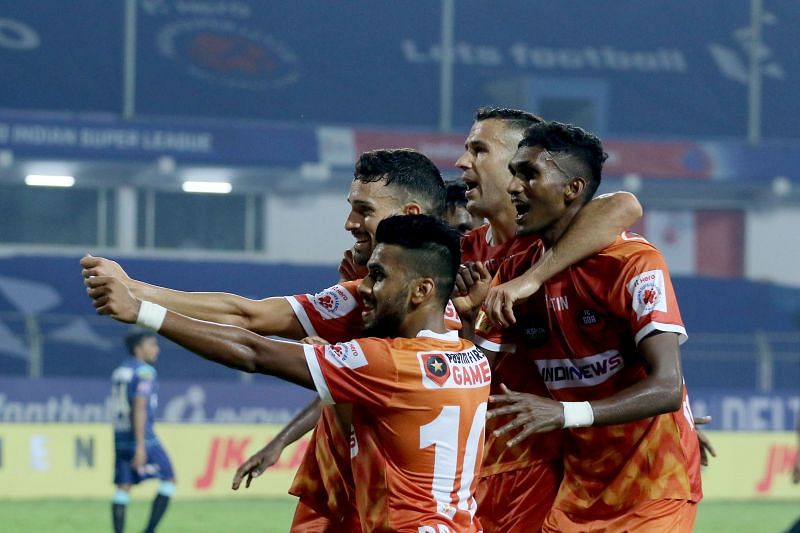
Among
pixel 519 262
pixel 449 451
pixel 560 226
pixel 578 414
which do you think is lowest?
pixel 449 451

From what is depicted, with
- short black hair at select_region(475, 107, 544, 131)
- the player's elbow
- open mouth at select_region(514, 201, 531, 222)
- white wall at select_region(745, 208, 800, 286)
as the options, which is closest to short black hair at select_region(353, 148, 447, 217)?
open mouth at select_region(514, 201, 531, 222)

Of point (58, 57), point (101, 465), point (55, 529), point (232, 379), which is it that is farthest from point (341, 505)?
point (58, 57)

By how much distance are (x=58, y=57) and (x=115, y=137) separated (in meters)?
3.66

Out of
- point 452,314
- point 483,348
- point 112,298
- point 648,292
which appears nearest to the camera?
point 112,298

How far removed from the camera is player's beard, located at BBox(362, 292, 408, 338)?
4188 mm

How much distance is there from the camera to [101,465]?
15.2 meters

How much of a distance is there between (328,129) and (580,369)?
24.2m

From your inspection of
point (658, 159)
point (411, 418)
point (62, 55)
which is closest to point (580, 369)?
point (411, 418)

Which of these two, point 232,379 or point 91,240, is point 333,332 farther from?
point 91,240

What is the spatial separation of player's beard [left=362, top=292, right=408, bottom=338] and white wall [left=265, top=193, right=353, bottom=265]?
2507 centimetres

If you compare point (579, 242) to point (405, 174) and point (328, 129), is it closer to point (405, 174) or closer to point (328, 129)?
point (405, 174)

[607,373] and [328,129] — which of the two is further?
[328,129]

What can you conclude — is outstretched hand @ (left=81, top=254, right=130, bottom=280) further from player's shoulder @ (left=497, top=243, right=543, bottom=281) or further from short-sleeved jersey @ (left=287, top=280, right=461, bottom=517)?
player's shoulder @ (left=497, top=243, right=543, bottom=281)

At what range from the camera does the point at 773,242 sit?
32625mm
